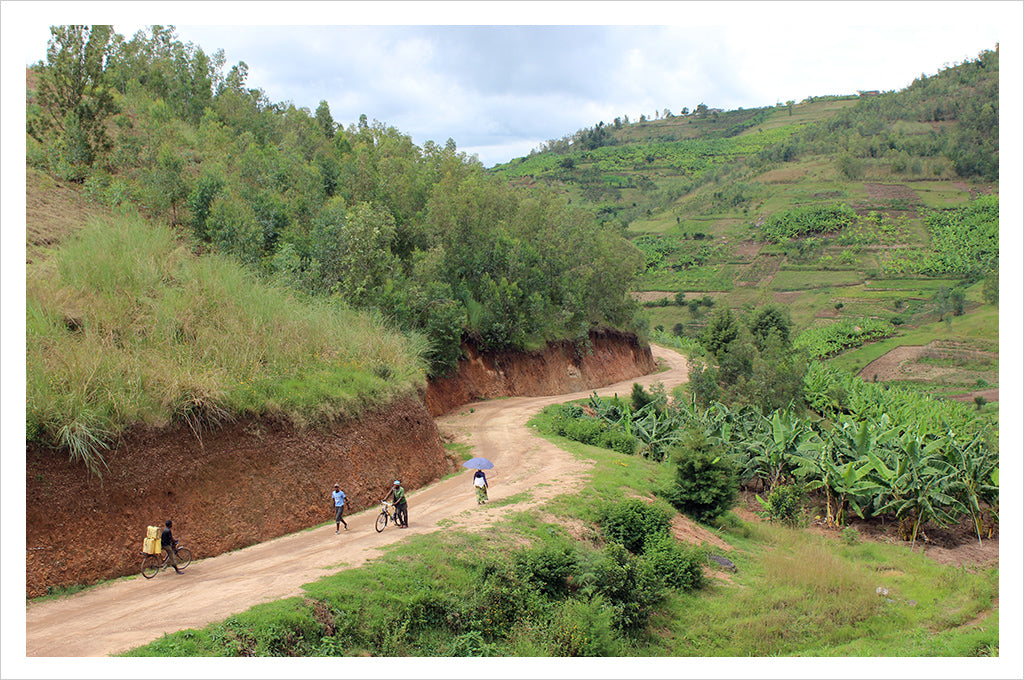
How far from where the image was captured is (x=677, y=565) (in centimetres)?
1689

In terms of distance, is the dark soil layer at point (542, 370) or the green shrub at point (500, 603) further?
the dark soil layer at point (542, 370)

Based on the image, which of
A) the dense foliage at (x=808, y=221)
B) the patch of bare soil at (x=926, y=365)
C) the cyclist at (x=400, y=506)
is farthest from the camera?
the dense foliage at (x=808, y=221)

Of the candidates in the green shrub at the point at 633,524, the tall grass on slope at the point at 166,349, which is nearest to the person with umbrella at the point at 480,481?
the green shrub at the point at 633,524

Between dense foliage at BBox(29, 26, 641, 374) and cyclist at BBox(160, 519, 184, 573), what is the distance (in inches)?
587

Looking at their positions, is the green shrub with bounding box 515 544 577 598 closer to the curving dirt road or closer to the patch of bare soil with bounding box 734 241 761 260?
the curving dirt road

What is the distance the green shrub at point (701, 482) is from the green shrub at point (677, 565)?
4340 mm

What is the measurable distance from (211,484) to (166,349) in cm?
394

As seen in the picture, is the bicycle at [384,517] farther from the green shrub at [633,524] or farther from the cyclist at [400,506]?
the green shrub at [633,524]

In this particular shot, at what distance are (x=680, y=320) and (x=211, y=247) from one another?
75944mm

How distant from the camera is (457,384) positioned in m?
37.9

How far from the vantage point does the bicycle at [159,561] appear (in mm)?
13617

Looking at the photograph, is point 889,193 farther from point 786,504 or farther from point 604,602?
point 604,602

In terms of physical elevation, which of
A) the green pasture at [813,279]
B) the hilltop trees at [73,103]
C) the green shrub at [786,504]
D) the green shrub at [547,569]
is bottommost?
the green shrub at [786,504]

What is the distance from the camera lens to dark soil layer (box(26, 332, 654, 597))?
510 inches
